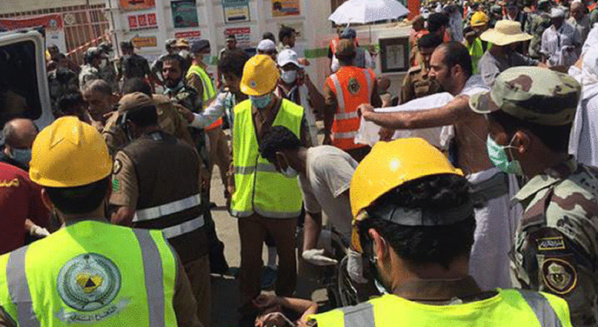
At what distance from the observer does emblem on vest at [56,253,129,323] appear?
1.80 meters

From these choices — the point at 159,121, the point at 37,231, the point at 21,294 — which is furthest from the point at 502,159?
the point at 159,121

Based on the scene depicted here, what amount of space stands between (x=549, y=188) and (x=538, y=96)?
12.6 inches

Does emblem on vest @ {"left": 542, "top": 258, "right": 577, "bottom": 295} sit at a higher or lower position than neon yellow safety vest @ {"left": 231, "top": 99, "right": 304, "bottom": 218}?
higher

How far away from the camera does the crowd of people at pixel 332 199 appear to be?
4.60 ft

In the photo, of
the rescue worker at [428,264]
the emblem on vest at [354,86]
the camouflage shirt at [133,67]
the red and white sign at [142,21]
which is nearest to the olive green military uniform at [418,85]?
the emblem on vest at [354,86]

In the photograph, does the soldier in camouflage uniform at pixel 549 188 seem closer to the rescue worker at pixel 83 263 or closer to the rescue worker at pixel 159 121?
the rescue worker at pixel 83 263

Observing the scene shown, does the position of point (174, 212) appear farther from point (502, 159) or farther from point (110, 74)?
point (110, 74)

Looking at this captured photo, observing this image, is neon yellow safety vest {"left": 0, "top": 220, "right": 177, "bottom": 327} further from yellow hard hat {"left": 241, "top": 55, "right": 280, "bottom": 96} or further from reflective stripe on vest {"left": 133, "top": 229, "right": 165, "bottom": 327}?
yellow hard hat {"left": 241, "top": 55, "right": 280, "bottom": 96}

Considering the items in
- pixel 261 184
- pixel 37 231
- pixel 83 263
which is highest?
pixel 83 263

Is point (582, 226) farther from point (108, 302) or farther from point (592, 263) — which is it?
point (108, 302)

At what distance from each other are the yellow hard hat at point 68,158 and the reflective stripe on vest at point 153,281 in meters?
0.27

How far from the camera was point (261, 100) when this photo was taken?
4215mm

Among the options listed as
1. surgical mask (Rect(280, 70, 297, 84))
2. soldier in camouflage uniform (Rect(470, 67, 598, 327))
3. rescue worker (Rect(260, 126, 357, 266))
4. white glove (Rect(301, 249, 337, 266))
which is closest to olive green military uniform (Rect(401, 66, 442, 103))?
surgical mask (Rect(280, 70, 297, 84))

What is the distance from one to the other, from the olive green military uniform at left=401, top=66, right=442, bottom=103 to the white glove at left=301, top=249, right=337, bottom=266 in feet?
8.88
